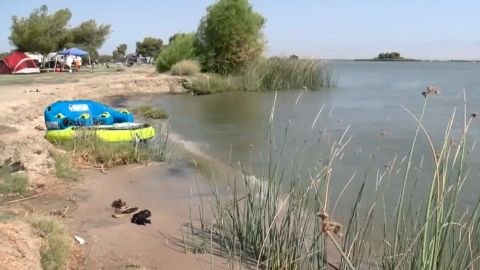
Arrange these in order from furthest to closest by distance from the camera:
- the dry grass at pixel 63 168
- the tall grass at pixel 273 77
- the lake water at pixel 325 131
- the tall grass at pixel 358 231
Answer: the tall grass at pixel 273 77 < the lake water at pixel 325 131 < the dry grass at pixel 63 168 < the tall grass at pixel 358 231

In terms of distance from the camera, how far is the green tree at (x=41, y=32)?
3369cm

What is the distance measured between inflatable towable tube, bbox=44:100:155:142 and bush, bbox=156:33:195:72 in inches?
777

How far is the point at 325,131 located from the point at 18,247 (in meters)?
2.54

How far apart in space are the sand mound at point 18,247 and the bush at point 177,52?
1035 inches

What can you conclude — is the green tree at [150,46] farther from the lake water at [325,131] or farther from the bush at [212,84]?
the lake water at [325,131]

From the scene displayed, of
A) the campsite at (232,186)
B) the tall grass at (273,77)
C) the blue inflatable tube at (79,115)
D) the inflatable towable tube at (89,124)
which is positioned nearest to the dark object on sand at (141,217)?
the campsite at (232,186)

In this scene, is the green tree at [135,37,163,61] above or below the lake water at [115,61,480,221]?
above

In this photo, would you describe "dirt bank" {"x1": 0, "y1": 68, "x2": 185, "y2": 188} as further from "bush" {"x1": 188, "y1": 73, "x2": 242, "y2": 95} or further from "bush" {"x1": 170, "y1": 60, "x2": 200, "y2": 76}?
"bush" {"x1": 170, "y1": 60, "x2": 200, "y2": 76}

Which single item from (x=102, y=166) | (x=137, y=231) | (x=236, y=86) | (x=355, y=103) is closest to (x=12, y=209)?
(x=137, y=231)

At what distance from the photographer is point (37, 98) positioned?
14.3 meters

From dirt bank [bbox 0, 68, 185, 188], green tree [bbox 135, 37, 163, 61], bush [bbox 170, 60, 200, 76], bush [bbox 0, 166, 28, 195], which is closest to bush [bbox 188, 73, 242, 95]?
dirt bank [bbox 0, 68, 185, 188]

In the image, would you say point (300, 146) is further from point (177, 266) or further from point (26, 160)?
point (177, 266)

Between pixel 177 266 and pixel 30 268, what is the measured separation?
52.5 inches

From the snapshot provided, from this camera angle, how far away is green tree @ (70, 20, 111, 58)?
39.0 m
